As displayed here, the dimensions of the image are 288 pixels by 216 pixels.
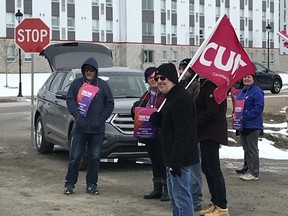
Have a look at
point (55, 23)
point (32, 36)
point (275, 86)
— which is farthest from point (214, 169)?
point (55, 23)

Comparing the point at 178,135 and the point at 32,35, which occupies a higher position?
the point at 32,35

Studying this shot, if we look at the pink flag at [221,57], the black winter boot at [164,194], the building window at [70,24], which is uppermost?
the building window at [70,24]

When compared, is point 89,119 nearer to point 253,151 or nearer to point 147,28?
point 253,151

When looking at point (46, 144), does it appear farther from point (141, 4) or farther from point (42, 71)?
point (141, 4)

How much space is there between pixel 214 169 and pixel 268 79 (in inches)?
1030

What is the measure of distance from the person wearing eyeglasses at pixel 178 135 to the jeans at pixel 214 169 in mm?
1116

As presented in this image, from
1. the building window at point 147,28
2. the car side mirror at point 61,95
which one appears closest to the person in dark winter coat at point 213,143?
the car side mirror at point 61,95

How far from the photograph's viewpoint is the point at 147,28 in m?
65.6

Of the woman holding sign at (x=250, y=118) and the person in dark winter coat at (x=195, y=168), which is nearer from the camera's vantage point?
the person in dark winter coat at (x=195, y=168)

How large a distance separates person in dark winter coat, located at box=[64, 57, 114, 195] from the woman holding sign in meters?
2.19

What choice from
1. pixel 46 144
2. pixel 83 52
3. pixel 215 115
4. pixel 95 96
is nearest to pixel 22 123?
pixel 83 52

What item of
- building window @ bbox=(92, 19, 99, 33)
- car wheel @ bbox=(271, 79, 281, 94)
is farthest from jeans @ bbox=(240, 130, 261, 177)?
building window @ bbox=(92, 19, 99, 33)

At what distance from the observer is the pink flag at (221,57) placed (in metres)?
6.80

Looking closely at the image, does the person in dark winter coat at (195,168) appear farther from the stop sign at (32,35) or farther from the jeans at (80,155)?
the stop sign at (32,35)
